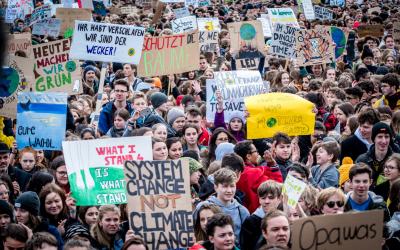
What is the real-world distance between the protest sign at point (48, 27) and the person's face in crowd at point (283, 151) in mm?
11394

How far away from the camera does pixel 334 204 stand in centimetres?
785

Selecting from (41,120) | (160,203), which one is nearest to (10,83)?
(41,120)

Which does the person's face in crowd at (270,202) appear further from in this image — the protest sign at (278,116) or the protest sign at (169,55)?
the protest sign at (169,55)

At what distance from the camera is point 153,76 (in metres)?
15.3

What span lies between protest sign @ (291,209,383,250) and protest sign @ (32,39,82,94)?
7298 millimetres

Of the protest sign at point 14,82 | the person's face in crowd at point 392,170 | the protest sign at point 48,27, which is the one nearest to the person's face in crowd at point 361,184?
the person's face in crowd at point 392,170

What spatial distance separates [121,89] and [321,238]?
629cm

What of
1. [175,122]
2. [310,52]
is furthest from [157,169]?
[310,52]

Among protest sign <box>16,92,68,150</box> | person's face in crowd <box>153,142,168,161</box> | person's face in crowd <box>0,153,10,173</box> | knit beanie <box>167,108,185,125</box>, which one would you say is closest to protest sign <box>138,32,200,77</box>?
knit beanie <box>167,108,185,125</box>

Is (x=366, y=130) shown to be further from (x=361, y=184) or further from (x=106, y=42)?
(x=106, y=42)

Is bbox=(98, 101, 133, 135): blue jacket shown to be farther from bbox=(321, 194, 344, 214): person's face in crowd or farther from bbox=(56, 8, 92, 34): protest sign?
bbox=(56, 8, 92, 34): protest sign

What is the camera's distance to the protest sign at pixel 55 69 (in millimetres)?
13242

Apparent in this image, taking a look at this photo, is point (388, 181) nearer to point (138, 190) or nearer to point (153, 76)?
point (138, 190)

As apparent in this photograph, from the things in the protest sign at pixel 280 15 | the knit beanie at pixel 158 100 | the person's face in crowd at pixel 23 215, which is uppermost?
the protest sign at pixel 280 15
